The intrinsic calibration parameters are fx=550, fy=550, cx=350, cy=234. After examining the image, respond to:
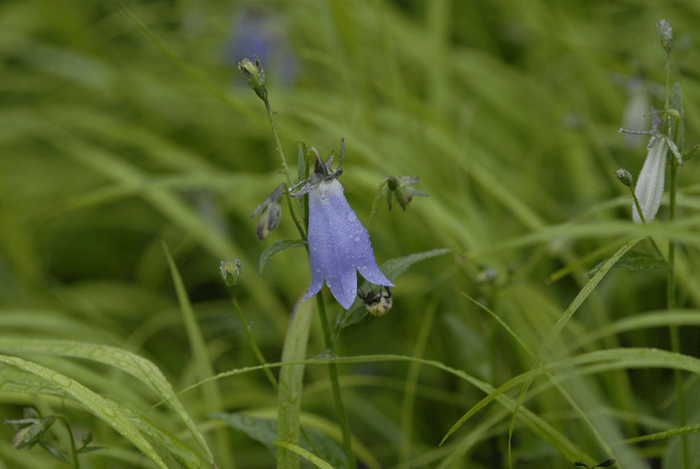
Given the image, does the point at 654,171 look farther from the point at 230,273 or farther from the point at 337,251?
the point at 230,273

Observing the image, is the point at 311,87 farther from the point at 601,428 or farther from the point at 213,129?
the point at 601,428

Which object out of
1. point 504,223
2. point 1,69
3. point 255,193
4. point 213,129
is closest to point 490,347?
point 504,223

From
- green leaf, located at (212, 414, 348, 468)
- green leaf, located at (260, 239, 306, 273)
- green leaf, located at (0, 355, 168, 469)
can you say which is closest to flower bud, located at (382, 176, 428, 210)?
green leaf, located at (260, 239, 306, 273)

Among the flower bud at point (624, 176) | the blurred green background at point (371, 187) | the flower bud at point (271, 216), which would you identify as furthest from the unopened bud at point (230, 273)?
the flower bud at point (624, 176)

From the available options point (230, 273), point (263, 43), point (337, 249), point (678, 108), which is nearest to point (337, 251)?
point (337, 249)

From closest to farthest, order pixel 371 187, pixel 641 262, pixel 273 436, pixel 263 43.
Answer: pixel 641 262 < pixel 273 436 < pixel 371 187 < pixel 263 43

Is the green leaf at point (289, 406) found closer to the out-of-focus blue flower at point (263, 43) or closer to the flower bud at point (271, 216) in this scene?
the flower bud at point (271, 216)
